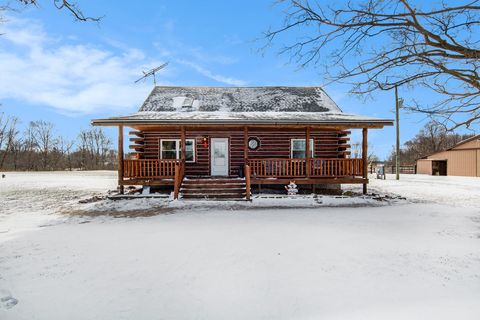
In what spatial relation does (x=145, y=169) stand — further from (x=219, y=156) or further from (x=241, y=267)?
(x=241, y=267)

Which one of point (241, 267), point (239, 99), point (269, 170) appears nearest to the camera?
point (241, 267)

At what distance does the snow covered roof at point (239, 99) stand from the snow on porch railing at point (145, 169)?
3.60 metres

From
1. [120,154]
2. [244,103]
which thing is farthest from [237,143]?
[120,154]

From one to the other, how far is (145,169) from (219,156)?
12.2 ft

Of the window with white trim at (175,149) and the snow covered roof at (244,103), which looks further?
the window with white trim at (175,149)

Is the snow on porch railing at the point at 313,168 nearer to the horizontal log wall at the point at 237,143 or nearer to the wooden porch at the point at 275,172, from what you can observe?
the wooden porch at the point at 275,172

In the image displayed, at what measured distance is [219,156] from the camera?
14352 mm

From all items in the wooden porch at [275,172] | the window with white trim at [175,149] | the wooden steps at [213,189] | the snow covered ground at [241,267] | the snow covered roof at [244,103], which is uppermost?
the snow covered roof at [244,103]

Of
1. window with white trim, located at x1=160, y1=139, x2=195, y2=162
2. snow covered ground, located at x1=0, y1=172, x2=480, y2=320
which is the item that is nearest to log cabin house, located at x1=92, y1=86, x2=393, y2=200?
window with white trim, located at x1=160, y1=139, x2=195, y2=162

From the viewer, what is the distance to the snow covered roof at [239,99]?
15.0 m

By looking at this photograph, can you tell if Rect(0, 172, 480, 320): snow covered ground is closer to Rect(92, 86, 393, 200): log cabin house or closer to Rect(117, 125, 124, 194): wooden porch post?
Rect(117, 125, 124, 194): wooden porch post

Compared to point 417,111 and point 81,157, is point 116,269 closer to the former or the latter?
point 417,111

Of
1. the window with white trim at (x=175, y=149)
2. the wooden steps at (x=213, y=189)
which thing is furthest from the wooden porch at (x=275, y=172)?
the window with white trim at (x=175, y=149)

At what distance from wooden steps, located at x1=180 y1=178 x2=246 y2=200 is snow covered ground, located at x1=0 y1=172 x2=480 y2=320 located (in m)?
3.16
